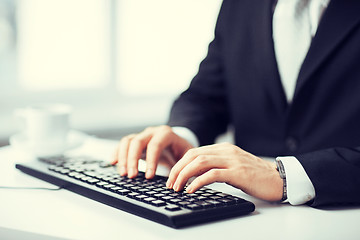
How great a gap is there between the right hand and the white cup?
0.80ft

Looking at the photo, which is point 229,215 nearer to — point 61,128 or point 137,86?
point 61,128

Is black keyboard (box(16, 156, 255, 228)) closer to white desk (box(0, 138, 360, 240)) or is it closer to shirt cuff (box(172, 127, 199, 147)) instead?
white desk (box(0, 138, 360, 240))

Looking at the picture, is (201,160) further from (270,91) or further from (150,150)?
(270,91)

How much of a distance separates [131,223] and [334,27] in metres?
0.77

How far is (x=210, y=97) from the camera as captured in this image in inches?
65.2

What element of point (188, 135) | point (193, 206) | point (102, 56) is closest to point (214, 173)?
point (193, 206)

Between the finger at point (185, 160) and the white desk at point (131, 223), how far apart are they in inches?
4.1

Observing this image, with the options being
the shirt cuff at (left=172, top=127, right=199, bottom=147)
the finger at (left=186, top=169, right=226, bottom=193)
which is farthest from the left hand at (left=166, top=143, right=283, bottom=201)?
the shirt cuff at (left=172, top=127, right=199, bottom=147)

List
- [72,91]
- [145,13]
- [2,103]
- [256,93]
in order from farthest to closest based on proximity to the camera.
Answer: [145,13] < [72,91] < [2,103] < [256,93]

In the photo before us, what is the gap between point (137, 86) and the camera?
2848 mm

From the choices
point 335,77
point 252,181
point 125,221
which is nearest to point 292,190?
point 252,181

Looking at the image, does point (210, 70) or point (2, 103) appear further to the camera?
point (2, 103)

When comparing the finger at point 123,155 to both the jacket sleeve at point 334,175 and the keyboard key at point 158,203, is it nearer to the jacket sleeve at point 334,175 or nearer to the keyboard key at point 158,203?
the keyboard key at point 158,203

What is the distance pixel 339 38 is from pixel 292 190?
1.71ft
